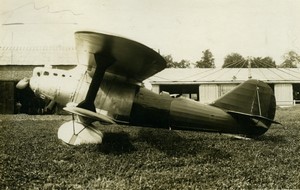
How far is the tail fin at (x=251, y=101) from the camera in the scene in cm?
870

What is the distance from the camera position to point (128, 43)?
18.6ft

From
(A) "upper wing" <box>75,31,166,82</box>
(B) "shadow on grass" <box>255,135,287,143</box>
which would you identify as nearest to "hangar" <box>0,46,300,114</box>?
(B) "shadow on grass" <box>255,135,287,143</box>

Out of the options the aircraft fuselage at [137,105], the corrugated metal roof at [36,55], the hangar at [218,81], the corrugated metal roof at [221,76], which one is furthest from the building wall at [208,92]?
the aircraft fuselage at [137,105]

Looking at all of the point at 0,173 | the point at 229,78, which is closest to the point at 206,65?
the point at 229,78

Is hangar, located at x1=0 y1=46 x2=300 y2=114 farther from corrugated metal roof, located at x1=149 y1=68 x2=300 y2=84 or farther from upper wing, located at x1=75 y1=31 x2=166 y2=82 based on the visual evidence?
upper wing, located at x1=75 y1=31 x2=166 y2=82

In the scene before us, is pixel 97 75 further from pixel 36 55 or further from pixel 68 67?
pixel 36 55

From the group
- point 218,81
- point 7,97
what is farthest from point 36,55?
point 218,81

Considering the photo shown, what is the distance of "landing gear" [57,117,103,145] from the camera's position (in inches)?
293

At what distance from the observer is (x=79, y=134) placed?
7539 mm

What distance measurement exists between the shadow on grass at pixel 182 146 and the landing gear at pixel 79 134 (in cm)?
146

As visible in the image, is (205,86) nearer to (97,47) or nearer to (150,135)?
(150,135)

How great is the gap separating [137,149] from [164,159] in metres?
1.14

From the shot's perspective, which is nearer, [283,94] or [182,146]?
[182,146]

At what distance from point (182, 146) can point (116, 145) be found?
1.62m
